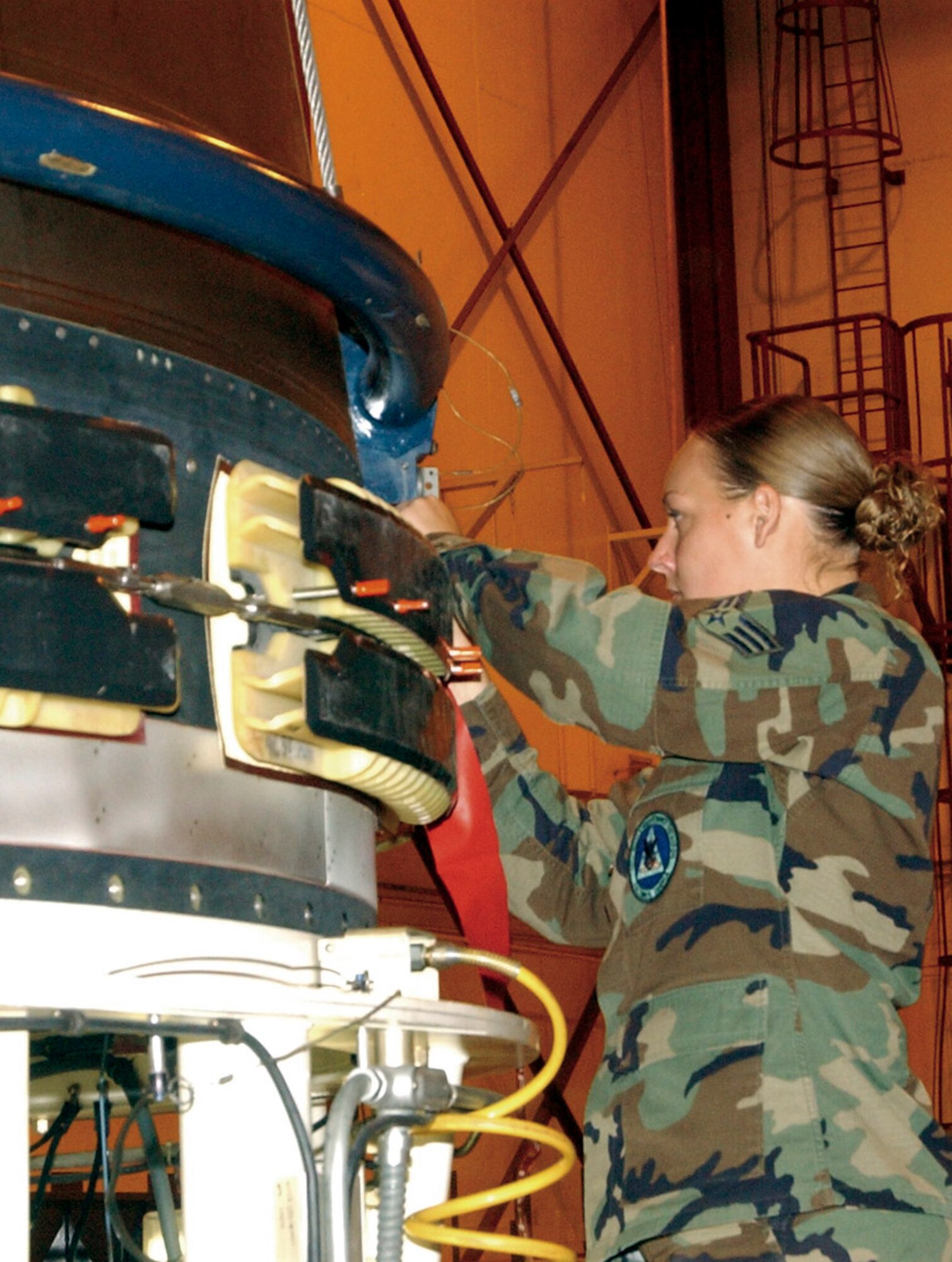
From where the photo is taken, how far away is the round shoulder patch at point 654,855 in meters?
1.60

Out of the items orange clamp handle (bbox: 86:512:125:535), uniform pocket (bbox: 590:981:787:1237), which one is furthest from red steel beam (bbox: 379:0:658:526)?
orange clamp handle (bbox: 86:512:125:535)

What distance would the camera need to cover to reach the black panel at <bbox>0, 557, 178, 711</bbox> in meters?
0.92

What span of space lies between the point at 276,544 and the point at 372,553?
0.21 feet

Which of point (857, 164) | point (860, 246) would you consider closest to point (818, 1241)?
point (860, 246)

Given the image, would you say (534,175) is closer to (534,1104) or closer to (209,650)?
(534,1104)

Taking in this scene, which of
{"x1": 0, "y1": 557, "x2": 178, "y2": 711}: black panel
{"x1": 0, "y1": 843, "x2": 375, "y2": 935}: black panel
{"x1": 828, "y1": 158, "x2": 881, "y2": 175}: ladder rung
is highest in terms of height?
{"x1": 828, "y1": 158, "x2": 881, "y2": 175}: ladder rung

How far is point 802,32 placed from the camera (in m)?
6.61

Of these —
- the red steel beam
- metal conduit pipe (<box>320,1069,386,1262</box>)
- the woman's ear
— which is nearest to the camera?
metal conduit pipe (<box>320,1069,386,1262</box>)

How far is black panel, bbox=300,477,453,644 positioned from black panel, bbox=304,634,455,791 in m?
0.03

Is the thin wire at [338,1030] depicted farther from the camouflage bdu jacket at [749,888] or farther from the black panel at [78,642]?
the camouflage bdu jacket at [749,888]

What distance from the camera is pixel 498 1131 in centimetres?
118

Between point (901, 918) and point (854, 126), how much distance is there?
5.40 metres

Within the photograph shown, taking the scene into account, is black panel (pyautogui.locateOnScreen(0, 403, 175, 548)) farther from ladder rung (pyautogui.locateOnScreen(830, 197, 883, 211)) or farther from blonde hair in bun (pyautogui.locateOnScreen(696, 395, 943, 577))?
ladder rung (pyautogui.locateOnScreen(830, 197, 883, 211))

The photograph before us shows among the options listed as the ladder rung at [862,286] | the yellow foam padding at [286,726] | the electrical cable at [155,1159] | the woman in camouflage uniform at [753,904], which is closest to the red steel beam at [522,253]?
the ladder rung at [862,286]
